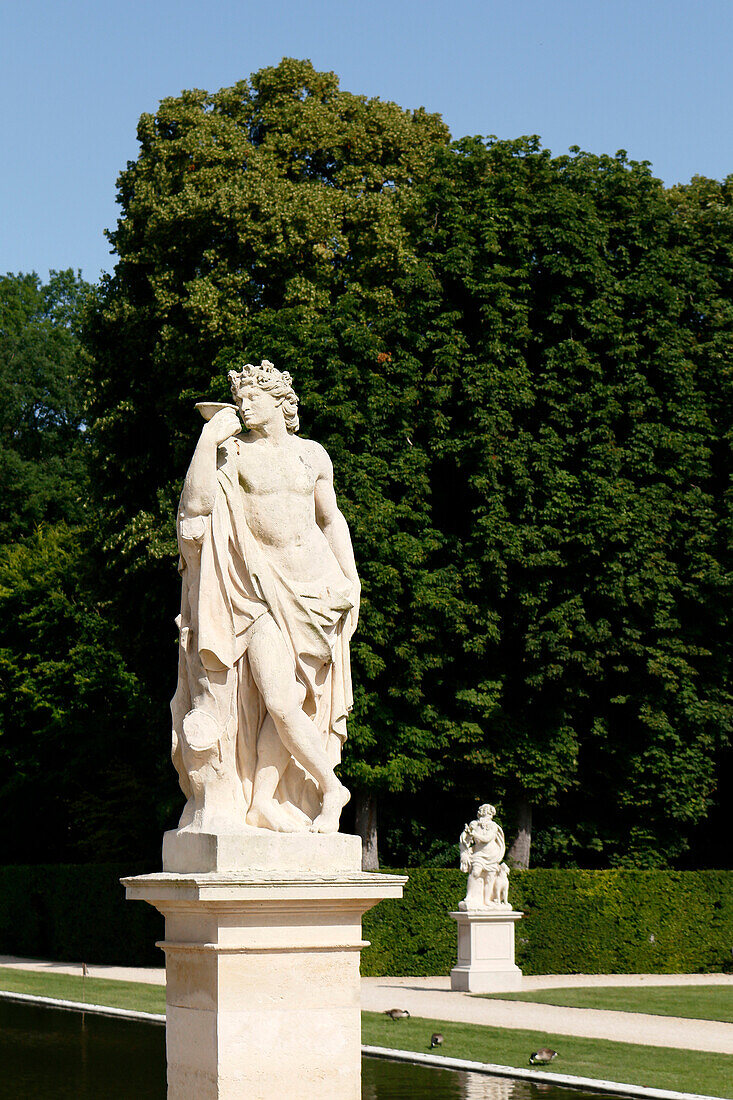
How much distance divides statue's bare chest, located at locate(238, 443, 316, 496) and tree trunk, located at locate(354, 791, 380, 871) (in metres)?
18.2

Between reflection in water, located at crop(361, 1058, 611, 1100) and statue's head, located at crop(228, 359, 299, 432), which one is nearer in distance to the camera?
statue's head, located at crop(228, 359, 299, 432)

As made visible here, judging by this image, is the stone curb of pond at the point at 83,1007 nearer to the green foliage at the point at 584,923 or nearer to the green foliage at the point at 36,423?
the green foliage at the point at 584,923

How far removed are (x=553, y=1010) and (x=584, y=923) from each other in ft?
22.9

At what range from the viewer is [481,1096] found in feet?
40.3

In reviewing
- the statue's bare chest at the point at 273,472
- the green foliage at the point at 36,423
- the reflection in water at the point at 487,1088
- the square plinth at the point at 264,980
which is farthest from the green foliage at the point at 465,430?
the square plinth at the point at 264,980

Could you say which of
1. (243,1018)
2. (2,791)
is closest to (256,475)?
(243,1018)

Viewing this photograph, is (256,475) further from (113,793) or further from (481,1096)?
(113,793)

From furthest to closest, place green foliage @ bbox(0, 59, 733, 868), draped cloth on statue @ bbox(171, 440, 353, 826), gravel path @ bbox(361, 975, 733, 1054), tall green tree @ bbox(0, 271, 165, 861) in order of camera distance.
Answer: tall green tree @ bbox(0, 271, 165, 861) < green foliage @ bbox(0, 59, 733, 868) < gravel path @ bbox(361, 975, 733, 1054) < draped cloth on statue @ bbox(171, 440, 353, 826)

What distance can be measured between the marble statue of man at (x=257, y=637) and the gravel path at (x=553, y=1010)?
9720mm

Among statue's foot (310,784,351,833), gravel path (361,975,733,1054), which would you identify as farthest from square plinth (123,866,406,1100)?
gravel path (361,975,733,1054)

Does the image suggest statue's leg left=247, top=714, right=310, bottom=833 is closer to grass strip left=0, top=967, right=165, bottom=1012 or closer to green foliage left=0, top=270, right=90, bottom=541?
grass strip left=0, top=967, right=165, bottom=1012

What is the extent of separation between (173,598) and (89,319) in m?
5.72

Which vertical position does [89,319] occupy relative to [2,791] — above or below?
above

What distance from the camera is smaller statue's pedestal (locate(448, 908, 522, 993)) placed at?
23.0m
